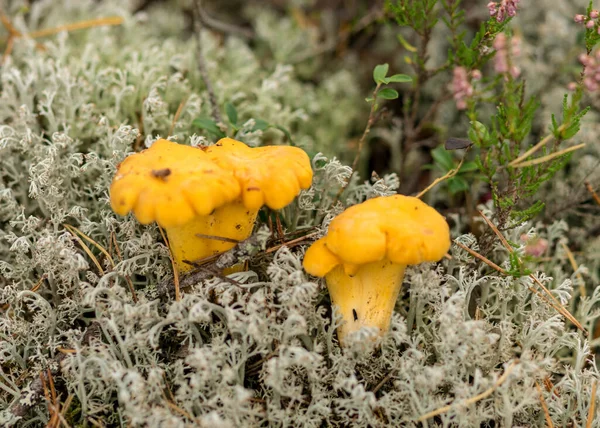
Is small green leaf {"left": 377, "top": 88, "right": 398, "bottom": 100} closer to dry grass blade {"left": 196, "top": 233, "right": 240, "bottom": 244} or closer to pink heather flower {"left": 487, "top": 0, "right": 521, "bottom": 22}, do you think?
Answer: pink heather flower {"left": 487, "top": 0, "right": 521, "bottom": 22}

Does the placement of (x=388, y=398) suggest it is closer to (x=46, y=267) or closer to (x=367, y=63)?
(x=46, y=267)

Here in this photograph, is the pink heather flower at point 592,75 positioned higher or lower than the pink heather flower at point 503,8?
lower

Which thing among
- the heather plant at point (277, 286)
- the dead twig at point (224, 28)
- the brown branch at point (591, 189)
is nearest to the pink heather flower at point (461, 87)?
the heather plant at point (277, 286)

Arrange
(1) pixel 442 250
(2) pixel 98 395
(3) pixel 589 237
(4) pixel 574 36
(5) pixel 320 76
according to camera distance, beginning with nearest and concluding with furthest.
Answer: (1) pixel 442 250 → (2) pixel 98 395 → (3) pixel 589 237 → (4) pixel 574 36 → (5) pixel 320 76

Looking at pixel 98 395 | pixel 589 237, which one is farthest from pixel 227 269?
pixel 589 237

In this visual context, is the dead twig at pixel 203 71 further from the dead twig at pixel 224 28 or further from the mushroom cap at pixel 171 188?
the mushroom cap at pixel 171 188

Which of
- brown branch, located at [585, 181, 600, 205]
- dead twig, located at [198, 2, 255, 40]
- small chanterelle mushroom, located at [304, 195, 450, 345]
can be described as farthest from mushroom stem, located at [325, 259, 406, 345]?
dead twig, located at [198, 2, 255, 40]
